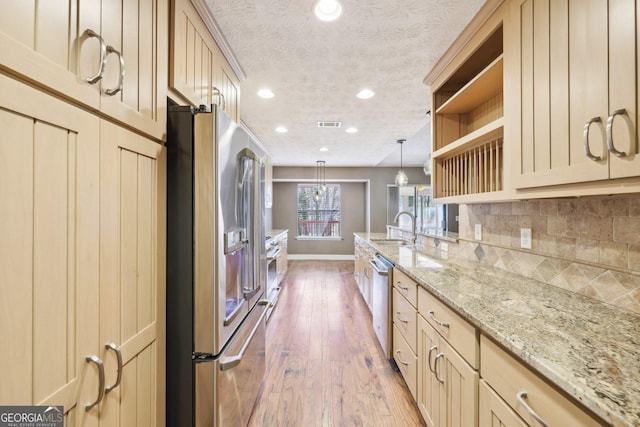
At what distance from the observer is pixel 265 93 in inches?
106

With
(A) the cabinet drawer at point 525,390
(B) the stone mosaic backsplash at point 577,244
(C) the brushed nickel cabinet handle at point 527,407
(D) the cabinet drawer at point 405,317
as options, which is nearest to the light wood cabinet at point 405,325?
(D) the cabinet drawer at point 405,317

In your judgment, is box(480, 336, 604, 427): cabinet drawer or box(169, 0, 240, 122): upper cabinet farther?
box(169, 0, 240, 122): upper cabinet

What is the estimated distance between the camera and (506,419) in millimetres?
894

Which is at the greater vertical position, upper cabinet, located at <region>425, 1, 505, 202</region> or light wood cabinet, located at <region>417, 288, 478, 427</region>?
upper cabinet, located at <region>425, 1, 505, 202</region>

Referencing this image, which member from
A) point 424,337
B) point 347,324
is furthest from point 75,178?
point 347,324

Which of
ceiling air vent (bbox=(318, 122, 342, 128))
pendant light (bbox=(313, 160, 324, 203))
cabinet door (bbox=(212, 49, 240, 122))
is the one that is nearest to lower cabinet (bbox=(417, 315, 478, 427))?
cabinet door (bbox=(212, 49, 240, 122))

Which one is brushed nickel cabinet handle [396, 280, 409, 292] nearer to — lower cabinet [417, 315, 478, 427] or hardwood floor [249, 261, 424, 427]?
lower cabinet [417, 315, 478, 427]

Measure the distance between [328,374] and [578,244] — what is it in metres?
1.91

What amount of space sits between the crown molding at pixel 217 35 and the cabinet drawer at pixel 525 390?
2.08 m

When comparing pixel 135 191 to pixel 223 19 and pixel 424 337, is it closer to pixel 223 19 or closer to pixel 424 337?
pixel 223 19

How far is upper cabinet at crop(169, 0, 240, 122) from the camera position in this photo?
1285mm

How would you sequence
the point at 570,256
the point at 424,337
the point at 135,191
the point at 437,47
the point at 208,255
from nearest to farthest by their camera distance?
1. the point at 135,191
2. the point at 208,255
3. the point at 570,256
4. the point at 424,337
5. the point at 437,47

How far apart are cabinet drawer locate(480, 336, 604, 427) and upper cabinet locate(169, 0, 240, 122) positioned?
1687mm

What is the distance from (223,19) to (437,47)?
4.67 ft
